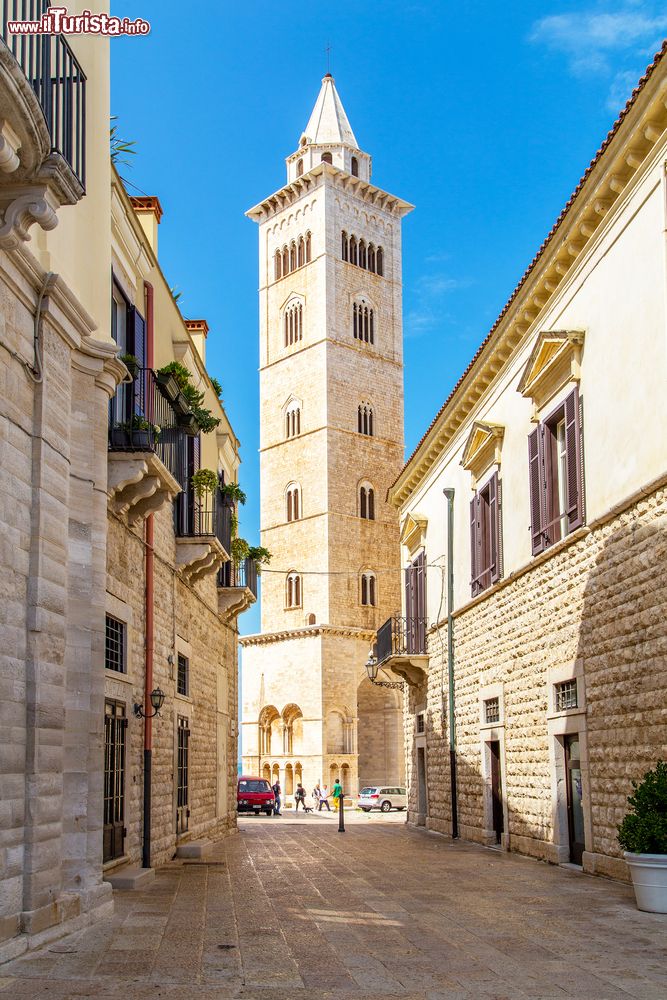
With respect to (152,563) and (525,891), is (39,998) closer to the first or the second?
(525,891)

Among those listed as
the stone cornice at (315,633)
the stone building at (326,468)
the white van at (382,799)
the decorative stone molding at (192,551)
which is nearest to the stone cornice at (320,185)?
the stone building at (326,468)

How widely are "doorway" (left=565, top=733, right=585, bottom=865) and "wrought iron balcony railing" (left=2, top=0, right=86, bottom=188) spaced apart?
9450 millimetres

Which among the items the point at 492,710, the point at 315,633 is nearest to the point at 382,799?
the point at 315,633

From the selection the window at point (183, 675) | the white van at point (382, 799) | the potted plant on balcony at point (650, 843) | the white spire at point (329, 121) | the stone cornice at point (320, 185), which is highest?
the white spire at point (329, 121)

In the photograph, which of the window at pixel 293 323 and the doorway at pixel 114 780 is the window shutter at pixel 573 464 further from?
the window at pixel 293 323

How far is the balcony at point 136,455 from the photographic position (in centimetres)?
1212

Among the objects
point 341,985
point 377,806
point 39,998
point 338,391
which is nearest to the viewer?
point 39,998

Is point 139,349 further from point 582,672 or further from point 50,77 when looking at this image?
point 582,672

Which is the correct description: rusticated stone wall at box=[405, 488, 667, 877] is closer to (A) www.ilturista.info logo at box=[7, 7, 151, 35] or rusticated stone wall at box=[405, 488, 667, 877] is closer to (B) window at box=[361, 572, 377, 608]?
(A) www.ilturista.info logo at box=[7, 7, 151, 35]

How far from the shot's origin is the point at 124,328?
1398 centimetres

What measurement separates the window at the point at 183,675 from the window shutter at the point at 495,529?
17.3 ft

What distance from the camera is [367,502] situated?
6119 centimetres

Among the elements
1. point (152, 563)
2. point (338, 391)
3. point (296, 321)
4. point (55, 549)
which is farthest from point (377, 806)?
point (55, 549)

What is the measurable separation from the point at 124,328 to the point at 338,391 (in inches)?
1862
